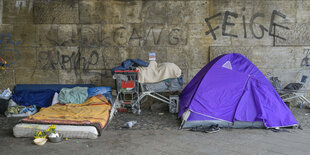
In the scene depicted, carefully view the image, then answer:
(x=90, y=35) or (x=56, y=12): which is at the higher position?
(x=56, y=12)

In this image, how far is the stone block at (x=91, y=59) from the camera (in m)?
7.07

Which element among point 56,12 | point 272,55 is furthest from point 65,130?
point 272,55

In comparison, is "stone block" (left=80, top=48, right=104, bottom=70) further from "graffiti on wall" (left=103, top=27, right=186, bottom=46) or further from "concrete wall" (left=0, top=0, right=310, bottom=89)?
"graffiti on wall" (left=103, top=27, right=186, bottom=46)

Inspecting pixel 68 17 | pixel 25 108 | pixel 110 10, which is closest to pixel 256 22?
pixel 110 10

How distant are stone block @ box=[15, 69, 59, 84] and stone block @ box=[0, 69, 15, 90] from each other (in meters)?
0.14

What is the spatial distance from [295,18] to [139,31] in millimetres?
4652

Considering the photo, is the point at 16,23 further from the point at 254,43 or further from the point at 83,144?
the point at 254,43

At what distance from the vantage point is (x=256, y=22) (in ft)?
23.1

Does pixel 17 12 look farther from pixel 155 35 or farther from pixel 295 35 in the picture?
pixel 295 35

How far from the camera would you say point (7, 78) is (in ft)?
23.4

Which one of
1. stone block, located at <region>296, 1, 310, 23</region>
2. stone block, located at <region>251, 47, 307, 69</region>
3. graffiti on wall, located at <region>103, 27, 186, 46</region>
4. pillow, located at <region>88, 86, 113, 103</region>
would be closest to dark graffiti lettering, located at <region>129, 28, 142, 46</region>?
graffiti on wall, located at <region>103, 27, 186, 46</region>

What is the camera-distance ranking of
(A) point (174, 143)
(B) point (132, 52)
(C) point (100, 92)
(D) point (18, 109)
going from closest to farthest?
(A) point (174, 143) → (D) point (18, 109) → (C) point (100, 92) → (B) point (132, 52)

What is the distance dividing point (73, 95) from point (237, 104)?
4.06 m

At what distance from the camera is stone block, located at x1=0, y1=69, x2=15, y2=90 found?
7.13 meters
